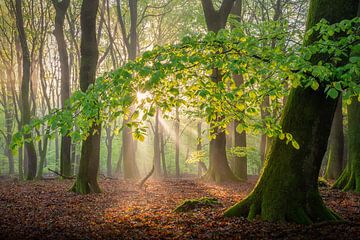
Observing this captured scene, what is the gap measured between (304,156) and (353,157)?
7214 millimetres

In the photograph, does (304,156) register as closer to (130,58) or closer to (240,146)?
(240,146)

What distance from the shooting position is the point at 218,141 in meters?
A: 17.4

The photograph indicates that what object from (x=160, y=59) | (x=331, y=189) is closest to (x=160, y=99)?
(x=160, y=59)

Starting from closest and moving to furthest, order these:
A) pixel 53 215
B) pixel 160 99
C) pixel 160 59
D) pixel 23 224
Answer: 1. pixel 160 59
2. pixel 160 99
3. pixel 23 224
4. pixel 53 215

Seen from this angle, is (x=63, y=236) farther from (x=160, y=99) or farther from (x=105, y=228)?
(x=160, y=99)

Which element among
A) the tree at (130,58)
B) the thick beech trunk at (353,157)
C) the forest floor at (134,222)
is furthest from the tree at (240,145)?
the tree at (130,58)

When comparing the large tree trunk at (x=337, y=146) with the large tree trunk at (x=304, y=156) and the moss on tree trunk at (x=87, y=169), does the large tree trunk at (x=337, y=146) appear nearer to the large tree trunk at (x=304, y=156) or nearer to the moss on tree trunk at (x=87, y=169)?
the large tree trunk at (x=304, y=156)

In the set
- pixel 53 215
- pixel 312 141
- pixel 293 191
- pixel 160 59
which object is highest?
pixel 160 59

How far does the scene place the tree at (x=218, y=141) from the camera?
16.8 metres

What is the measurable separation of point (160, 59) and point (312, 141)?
3.91m

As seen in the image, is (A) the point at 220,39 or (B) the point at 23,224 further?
(B) the point at 23,224

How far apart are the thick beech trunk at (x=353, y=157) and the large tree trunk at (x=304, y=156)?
6377 millimetres

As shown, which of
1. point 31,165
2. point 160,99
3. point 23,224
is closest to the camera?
point 160,99

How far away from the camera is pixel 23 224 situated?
24.8 feet
